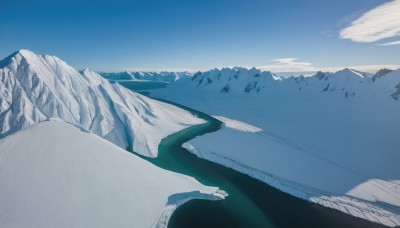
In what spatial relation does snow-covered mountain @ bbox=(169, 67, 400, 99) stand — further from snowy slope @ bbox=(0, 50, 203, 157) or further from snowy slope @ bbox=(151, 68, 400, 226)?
snowy slope @ bbox=(0, 50, 203, 157)

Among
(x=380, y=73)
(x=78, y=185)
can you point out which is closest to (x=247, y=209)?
(x=78, y=185)

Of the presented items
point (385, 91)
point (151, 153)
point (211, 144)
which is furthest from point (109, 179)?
point (385, 91)

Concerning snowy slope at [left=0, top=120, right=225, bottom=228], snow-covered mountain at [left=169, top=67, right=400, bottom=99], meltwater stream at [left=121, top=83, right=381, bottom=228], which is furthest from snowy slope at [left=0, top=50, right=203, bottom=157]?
snow-covered mountain at [left=169, top=67, right=400, bottom=99]

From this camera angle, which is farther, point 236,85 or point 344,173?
point 236,85

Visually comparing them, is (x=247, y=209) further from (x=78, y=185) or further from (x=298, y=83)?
(x=298, y=83)

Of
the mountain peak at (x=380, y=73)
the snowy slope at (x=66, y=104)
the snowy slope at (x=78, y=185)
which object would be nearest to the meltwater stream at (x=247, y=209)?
the snowy slope at (x=78, y=185)

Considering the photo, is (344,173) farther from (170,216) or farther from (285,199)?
(170,216)

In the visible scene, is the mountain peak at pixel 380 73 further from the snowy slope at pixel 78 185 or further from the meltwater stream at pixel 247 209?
the snowy slope at pixel 78 185
